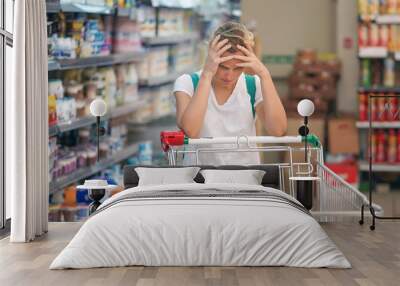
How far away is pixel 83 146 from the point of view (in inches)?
323

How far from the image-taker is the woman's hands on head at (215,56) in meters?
7.52

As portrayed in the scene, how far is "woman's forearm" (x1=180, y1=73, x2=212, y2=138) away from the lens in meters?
7.42

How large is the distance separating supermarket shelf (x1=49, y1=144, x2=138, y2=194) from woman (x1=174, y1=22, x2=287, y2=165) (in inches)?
38.1

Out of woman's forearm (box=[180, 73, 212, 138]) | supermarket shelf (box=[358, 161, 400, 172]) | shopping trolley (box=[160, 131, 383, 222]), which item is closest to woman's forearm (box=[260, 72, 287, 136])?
woman's forearm (box=[180, 73, 212, 138])

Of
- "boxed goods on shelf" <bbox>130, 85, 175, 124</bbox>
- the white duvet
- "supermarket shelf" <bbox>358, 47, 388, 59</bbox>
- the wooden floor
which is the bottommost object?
the wooden floor

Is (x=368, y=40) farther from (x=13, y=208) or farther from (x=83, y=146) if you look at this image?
(x=13, y=208)

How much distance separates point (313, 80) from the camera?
10.4m

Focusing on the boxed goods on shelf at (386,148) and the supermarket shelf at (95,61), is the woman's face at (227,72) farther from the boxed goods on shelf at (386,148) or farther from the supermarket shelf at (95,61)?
the boxed goods on shelf at (386,148)

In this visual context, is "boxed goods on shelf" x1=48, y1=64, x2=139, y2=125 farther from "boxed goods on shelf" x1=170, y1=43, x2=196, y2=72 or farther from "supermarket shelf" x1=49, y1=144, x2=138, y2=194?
"boxed goods on shelf" x1=170, y1=43, x2=196, y2=72

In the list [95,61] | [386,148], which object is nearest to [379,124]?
[386,148]

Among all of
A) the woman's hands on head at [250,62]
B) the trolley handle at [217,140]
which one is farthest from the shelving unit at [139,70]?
the woman's hands on head at [250,62]

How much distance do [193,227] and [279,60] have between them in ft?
19.7

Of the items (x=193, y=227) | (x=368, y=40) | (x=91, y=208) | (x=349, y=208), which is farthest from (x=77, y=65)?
(x=368, y=40)

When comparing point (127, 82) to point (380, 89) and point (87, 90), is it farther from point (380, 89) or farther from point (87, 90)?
point (380, 89)
